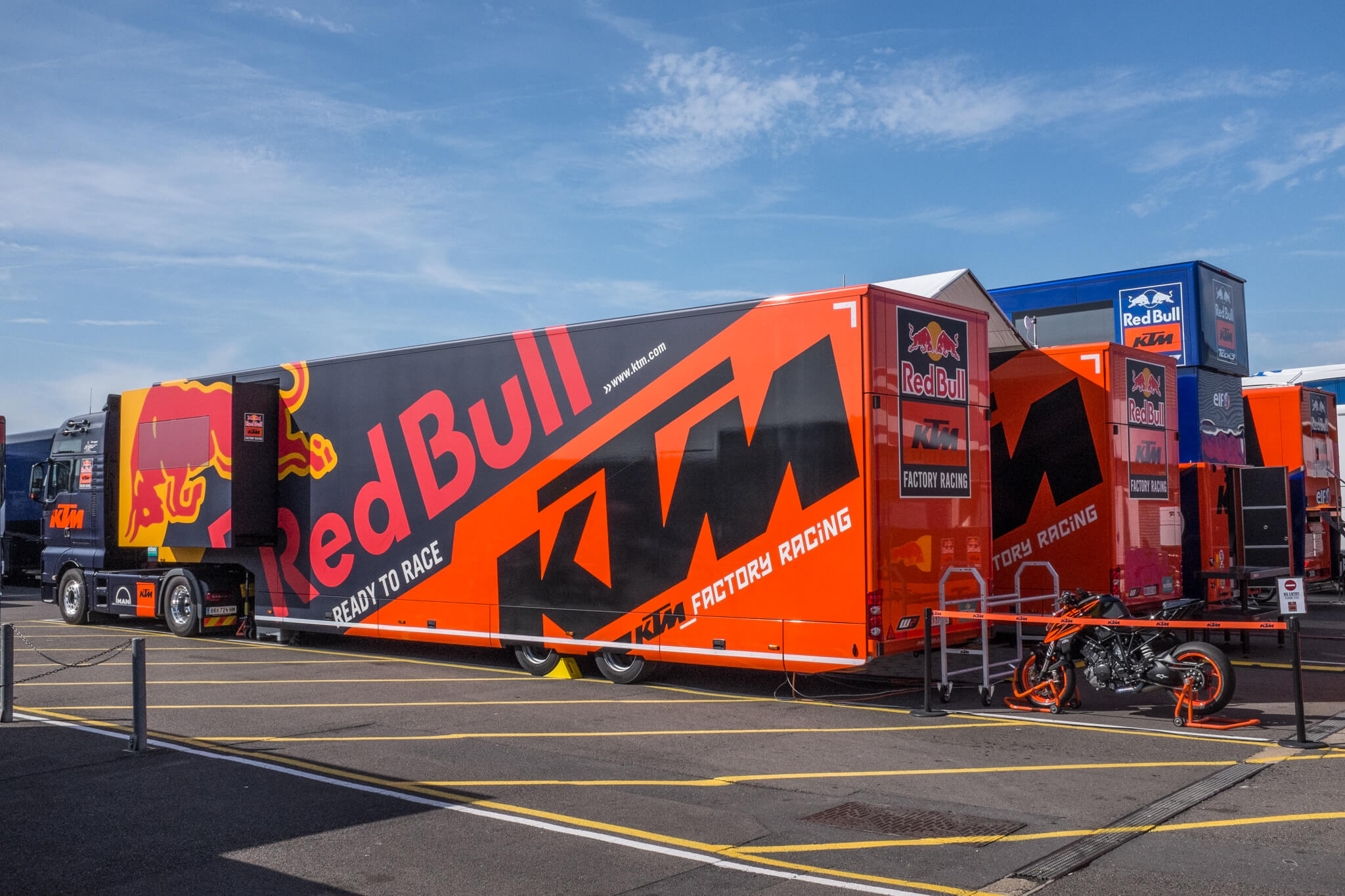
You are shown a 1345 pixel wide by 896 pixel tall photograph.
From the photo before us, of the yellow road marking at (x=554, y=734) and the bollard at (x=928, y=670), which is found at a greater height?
the bollard at (x=928, y=670)

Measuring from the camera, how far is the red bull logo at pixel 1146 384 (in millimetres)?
13125

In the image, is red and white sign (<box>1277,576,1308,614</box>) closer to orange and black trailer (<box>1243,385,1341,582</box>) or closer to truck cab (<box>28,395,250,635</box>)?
orange and black trailer (<box>1243,385,1341,582</box>)

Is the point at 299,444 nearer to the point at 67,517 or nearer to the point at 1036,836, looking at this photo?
the point at 67,517

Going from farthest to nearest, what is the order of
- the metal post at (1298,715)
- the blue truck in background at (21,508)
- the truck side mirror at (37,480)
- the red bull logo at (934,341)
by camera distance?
the blue truck in background at (21,508) < the truck side mirror at (37,480) < the red bull logo at (934,341) < the metal post at (1298,715)

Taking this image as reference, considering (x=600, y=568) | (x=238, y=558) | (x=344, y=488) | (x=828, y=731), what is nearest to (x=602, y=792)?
(x=828, y=731)

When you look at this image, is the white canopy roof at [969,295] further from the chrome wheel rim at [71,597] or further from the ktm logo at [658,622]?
the chrome wheel rim at [71,597]

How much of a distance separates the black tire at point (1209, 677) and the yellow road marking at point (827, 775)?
1.17 m

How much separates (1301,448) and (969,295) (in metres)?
9.05

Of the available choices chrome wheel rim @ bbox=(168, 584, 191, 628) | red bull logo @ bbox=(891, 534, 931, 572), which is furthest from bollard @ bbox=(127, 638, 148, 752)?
chrome wheel rim @ bbox=(168, 584, 191, 628)

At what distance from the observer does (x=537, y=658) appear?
12.8m

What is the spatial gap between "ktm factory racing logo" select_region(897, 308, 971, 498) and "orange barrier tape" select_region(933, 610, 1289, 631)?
1.17 m

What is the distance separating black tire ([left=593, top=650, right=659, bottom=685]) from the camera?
1179cm

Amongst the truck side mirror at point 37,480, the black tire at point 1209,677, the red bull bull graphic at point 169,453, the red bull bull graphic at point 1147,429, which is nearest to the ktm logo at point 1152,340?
the red bull bull graphic at point 1147,429

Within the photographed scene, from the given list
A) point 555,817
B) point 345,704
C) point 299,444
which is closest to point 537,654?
point 345,704
